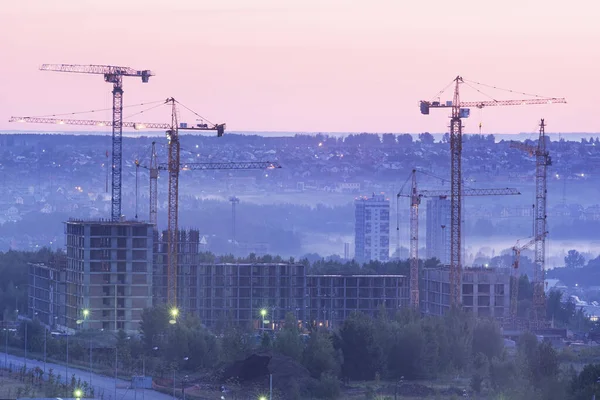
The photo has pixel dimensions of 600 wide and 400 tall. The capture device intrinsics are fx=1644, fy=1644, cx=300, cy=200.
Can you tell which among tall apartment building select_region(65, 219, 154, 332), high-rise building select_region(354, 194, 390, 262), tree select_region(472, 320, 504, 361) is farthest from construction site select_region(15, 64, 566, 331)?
high-rise building select_region(354, 194, 390, 262)

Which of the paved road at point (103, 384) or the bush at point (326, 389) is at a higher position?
the bush at point (326, 389)

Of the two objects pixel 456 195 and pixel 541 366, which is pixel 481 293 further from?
pixel 541 366

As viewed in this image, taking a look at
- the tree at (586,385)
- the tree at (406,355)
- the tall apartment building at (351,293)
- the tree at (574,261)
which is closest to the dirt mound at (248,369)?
the tree at (406,355)

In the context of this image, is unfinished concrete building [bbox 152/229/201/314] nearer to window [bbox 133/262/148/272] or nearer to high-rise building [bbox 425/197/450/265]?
window [bbox 133/262/148/272]

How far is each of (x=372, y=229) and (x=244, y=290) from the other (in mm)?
92837

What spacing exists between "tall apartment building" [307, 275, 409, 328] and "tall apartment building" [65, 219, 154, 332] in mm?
11264

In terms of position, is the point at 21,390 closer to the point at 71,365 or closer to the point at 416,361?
the point at 71,365

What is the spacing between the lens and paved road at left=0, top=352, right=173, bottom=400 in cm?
4650

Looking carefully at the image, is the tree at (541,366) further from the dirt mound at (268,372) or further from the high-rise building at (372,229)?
the high-rise building at (372,229)

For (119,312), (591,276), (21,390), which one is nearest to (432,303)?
(119,312)

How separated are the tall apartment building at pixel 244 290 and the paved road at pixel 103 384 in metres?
22.3

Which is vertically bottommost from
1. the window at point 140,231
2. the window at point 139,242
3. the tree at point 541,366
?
the tree at point 541,366

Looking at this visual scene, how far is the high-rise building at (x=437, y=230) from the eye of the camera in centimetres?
15859

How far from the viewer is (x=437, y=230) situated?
162m
